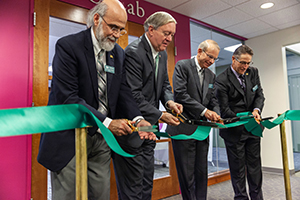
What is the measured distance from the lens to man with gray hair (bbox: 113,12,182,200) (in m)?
1.60

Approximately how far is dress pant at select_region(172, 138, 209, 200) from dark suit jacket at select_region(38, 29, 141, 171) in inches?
35.6

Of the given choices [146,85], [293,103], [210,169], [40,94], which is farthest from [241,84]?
[293,103]

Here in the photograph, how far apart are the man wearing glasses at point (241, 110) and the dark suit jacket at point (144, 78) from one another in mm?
1117

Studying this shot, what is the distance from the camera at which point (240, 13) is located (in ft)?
12.9

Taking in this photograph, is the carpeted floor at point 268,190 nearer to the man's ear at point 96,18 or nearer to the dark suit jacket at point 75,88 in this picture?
the dark suit jacket at point 75,88

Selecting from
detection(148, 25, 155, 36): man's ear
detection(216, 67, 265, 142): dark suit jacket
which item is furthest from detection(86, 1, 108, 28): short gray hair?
detection(216, 67, 265, 142): dark suit jacket

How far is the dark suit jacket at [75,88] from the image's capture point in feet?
4.19

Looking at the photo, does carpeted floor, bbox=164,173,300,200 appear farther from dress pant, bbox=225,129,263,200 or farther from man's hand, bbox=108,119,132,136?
man's hand, bbox=108,119,132,136

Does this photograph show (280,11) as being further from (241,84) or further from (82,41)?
(82,41)

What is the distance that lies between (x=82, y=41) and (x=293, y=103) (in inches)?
196

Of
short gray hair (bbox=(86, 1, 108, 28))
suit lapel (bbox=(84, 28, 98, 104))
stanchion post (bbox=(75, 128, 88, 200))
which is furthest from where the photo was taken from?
short gray hair (bbox=(86, 1, 108, 28))

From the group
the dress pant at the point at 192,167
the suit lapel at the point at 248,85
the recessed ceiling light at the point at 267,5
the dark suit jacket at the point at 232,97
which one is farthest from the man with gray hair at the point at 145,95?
the recessed ceiling light at the point at 267,5

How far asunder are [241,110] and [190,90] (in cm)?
76

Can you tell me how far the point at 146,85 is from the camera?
73.1 inches
